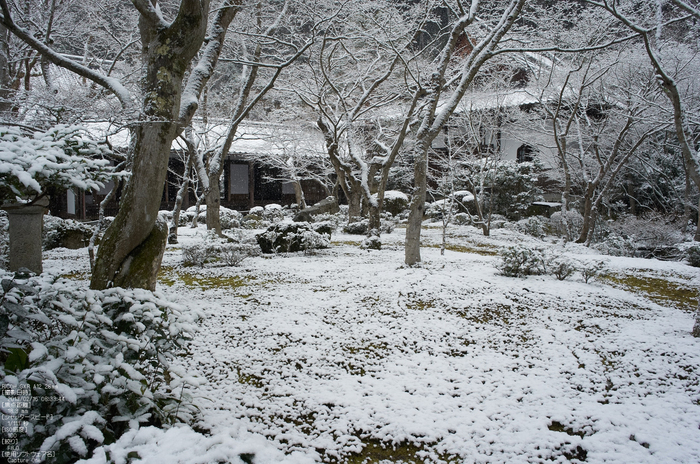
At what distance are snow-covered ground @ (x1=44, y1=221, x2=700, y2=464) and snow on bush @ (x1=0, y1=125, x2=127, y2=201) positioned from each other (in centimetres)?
85

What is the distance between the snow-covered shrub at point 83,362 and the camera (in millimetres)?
1449

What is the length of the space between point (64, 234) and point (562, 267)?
35.1 feet

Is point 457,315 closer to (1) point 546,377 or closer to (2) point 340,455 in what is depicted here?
(1) point 546,377

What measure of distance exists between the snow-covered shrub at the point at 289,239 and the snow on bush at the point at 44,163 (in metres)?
6.19

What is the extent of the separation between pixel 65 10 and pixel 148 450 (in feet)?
34.3

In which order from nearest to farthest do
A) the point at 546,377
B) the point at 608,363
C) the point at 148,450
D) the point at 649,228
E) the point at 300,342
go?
the point at 148,450 < the point at 546,377 < the point at 608,363 < the point at 300,342 < the point at 649,228

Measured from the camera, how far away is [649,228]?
9836 millimetres

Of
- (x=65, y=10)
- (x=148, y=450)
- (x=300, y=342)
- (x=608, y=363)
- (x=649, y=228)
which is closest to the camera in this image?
(x=148, y=450)

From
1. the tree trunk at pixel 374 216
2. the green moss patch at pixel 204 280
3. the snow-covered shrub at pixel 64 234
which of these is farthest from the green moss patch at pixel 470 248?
the snow-covered shrub at pixel 64 234

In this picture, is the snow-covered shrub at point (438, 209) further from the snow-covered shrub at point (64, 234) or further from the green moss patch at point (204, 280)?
the snow-covered shrub at point (64, 234)

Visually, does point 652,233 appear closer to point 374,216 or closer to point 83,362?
point 374,216

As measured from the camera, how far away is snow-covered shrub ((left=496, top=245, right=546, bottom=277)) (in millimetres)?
5984

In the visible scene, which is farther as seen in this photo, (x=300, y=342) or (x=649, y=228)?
(x=649, y=228)

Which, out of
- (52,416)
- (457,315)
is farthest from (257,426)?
(457,315)
